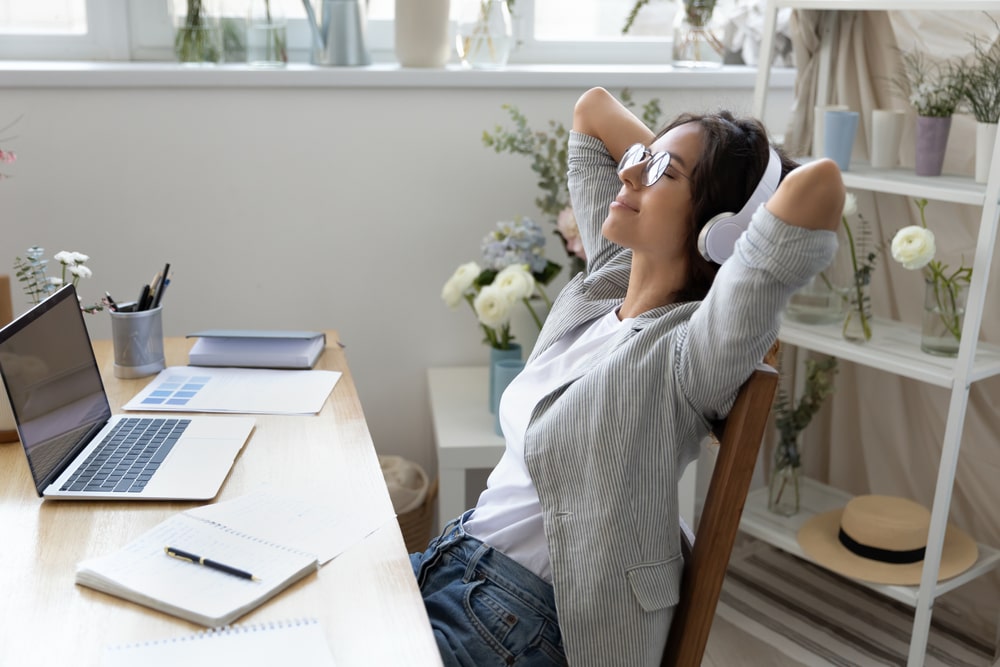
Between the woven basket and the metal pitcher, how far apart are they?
988 mm

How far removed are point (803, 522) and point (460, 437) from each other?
2.72ft

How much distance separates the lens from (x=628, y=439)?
1.16 meters

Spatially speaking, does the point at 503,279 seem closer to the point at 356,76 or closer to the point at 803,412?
the point at 356,76

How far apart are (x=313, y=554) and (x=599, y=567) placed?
313mm

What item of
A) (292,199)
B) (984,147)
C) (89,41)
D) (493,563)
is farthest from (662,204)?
(89,41)

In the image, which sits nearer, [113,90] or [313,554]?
[313,554]

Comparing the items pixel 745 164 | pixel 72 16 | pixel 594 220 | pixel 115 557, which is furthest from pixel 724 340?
pixel 72 16

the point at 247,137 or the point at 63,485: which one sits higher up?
the point at 247,137

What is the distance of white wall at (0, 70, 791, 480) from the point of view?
224 centimetres

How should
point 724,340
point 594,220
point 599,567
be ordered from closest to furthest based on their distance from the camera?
point 724,340
point 599,567
point 594,220

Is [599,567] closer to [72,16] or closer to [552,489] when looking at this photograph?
[552,489]

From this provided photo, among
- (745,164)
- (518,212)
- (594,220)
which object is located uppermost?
(745,164)

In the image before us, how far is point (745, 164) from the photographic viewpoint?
1.23m

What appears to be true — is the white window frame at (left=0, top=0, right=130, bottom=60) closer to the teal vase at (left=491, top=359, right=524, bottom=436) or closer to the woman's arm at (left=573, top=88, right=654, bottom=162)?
the teal vase at (left=491, top=359, right=524, bottom=436)
